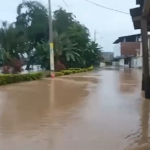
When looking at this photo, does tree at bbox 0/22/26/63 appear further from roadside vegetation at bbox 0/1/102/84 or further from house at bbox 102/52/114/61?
house at bbox 102/52/114/61

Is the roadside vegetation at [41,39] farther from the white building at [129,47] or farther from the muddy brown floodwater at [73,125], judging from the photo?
the muddy brown floodwater at [73,125]

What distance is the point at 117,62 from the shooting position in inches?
2911

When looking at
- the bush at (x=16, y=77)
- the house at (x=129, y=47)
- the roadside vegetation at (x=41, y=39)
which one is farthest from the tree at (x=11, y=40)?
the house at (x=129, y=47)

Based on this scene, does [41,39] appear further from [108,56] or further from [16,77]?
[108,56]

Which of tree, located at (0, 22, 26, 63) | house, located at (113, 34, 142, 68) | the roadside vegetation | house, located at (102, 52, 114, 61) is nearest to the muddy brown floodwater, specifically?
the roadside vegetation

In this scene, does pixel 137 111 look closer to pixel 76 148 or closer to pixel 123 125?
pixel 123 125

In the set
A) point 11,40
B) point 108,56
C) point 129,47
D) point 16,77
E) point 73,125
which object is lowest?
point 73,125

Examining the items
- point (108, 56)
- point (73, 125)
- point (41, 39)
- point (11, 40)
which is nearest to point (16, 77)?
point (73, 125)

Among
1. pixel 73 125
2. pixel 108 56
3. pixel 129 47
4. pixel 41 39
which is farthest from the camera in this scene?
pixel 108 56

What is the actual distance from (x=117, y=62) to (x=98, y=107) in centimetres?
6607

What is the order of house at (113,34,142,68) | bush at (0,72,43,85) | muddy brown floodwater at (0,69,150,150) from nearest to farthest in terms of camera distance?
muddy brown floodwater at (0,69,150,150)
bush at (0,72,43,85)
house at (113,34,142,68)

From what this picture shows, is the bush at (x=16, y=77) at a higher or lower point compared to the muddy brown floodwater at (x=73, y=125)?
higher

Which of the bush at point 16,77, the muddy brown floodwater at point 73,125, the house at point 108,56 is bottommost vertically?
the muddy brown floodwater at point 73,125

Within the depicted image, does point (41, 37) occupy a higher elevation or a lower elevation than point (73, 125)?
higher
